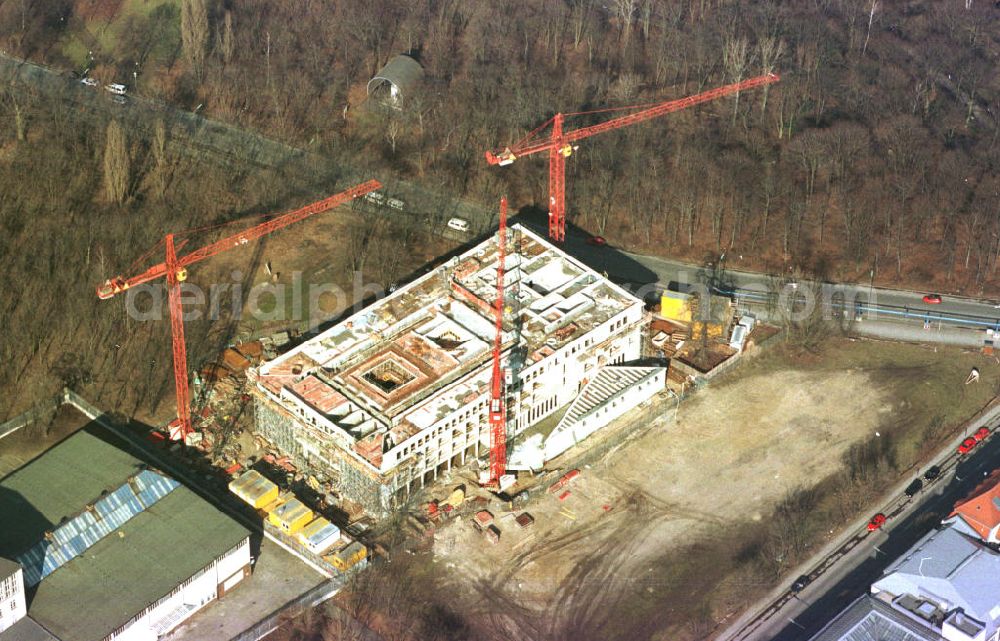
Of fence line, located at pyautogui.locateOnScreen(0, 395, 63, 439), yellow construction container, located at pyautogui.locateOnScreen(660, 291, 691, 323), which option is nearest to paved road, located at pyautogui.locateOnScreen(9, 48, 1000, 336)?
yellow construction container, located at pyautogui.locateOnScreen(660, 291, 691, 323)

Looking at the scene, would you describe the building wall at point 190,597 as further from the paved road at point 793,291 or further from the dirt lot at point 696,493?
the paved road at point 793,291

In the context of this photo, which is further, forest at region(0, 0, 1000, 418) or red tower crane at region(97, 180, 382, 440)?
forest at region(0, 0, 1000, 418)

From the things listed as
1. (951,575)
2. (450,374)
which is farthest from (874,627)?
(450,374)

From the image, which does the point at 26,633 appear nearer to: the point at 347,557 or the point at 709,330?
the point at 347,557

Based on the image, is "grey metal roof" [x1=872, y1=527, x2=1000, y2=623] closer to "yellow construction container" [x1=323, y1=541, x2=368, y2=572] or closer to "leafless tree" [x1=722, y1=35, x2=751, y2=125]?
"yellow construction container" [x1=323, y1=541, x2=368, y2=572]

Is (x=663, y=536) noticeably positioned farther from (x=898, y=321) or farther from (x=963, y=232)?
(x=963, y=232)
